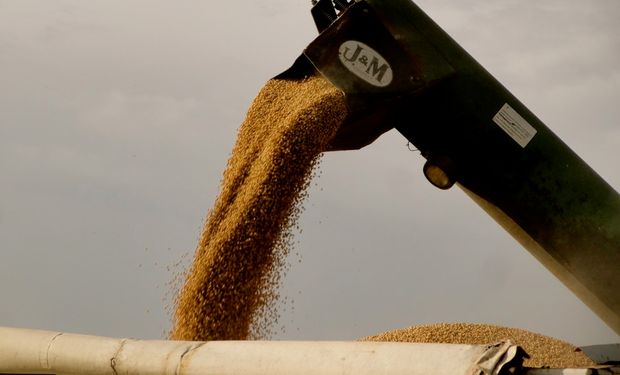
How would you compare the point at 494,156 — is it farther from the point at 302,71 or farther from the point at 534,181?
the point at 302,71

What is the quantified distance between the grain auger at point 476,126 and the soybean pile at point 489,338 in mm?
1342

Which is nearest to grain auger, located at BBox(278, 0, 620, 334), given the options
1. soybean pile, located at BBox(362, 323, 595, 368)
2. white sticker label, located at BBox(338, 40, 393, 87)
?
white sticker label, located at BBox(338, 40, 393, 87)

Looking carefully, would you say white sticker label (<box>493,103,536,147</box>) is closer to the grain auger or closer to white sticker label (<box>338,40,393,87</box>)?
the grain auger

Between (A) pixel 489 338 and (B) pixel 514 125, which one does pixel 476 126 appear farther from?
(A) pixel 489 338

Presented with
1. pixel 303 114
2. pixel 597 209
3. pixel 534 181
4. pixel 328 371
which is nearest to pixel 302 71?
pixel 303 114

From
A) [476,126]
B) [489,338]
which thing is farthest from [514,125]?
[489,338]

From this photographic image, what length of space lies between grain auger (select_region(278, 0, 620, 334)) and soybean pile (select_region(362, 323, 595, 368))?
1.34m

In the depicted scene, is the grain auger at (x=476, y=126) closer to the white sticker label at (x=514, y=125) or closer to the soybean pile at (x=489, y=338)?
the white sticker label at (x=514, y=125)

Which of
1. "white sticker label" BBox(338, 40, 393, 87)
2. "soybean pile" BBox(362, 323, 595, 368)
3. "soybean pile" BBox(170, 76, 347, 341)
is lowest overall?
"soybean pile" BBox(362, 323, 595, 368)

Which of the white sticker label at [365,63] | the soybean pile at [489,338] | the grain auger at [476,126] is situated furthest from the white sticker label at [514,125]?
the soybean pile at [489,338]

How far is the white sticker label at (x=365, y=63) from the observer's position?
2854mm

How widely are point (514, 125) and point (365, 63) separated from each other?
0.59 meters

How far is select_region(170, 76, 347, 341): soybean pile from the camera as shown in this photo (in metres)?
2.84

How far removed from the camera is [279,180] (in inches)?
115
